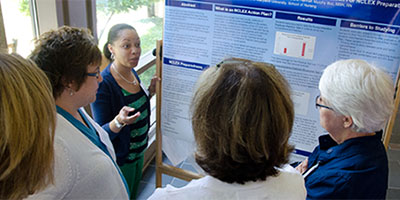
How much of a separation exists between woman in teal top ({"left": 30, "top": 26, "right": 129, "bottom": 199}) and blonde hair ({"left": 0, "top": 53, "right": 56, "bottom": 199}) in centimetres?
25

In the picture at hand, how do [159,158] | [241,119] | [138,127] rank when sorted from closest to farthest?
[241,119], [138,127], [159,158]

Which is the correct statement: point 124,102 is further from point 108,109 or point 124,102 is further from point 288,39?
point 288,39

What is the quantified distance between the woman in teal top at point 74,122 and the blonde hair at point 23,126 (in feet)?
0.84

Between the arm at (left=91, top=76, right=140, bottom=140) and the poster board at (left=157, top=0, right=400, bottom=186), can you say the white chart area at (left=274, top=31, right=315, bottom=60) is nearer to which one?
the poster board at (left=157, top=0, right=400, bottom=186)

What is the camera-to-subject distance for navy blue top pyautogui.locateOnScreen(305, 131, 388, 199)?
1373 millimetres

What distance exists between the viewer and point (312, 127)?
2.06m

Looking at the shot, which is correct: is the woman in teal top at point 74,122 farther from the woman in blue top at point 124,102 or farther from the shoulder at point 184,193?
the woman in blue top at point 124,102

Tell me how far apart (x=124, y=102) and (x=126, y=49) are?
1.12 feet

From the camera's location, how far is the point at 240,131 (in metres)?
0.95

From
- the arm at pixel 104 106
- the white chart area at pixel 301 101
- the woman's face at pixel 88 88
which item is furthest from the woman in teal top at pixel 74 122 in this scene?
the white chart area at pixel 301 101

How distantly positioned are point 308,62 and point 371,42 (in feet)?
1.14

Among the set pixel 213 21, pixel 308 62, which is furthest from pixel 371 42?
pixel 213 21

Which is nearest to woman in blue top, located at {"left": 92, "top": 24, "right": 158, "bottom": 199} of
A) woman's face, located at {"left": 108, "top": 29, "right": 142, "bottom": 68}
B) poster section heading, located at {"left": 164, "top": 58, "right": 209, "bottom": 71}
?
woman's face, located at {"left": 108, "top": 29, "right": 142, "bottom": 68}

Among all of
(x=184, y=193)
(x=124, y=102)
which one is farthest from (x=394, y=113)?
(x=124, y=102)
